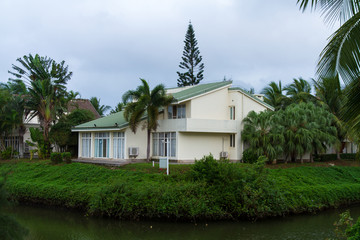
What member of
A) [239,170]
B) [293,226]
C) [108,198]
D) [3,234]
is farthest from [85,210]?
[3,234]

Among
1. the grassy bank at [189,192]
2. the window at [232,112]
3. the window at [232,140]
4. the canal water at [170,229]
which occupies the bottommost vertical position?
the canal water at [170,229]

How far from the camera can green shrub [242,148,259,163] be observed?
2430 cm

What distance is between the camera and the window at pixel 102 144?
1048 inches

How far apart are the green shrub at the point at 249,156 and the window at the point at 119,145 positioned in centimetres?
829

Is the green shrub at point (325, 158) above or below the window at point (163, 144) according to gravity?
below

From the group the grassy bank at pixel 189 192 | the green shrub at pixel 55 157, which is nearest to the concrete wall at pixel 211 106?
the grassy bank at pixel 189 192

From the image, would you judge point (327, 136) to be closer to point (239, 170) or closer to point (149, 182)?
point (239, 170)

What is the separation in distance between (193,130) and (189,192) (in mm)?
8416

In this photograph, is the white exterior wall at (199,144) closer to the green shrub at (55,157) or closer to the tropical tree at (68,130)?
the green shrub at (55,157)

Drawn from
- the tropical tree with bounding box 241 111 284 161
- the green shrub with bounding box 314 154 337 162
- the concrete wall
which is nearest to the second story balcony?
the concrete wall

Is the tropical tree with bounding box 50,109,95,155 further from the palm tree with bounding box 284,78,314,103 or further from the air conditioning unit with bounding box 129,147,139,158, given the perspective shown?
the palm tree with bounding box 284,78,314,103

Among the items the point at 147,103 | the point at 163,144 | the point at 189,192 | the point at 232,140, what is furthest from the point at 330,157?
the point at 189,192

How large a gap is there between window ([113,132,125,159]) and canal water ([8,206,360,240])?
8222mm

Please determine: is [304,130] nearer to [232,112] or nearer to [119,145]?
[232,112]
